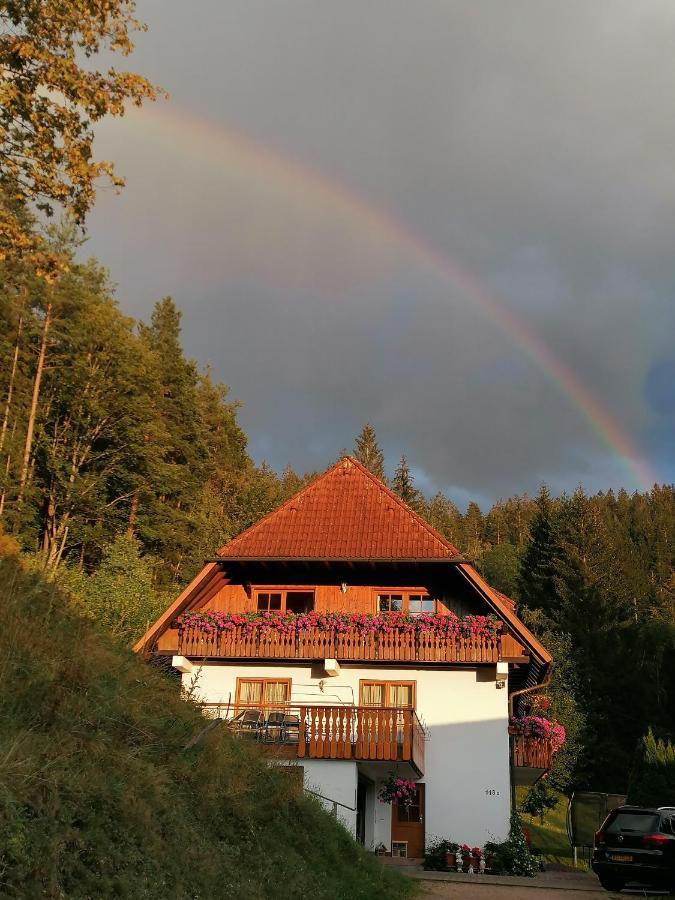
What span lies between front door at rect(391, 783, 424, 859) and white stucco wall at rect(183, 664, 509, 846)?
17 centimetres

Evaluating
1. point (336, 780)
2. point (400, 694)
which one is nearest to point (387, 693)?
point (400, 694)

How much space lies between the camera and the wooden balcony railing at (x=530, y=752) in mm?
23594

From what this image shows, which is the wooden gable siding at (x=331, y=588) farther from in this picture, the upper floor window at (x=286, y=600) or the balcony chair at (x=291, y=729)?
the balcony chair at (x=291, y=729)

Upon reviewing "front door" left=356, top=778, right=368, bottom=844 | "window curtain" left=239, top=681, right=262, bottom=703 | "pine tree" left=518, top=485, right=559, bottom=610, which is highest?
"pine tree" left=518, top=485, right=559, bottom=610

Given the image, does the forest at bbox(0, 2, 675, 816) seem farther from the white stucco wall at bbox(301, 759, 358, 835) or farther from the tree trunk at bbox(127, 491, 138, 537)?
the white stucco wall at bbox(301, 759, 358, 835)

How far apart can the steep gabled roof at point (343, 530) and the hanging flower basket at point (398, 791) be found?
5.85 meters

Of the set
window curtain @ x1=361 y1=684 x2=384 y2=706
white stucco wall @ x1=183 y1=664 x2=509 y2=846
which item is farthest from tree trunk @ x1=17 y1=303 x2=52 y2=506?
window curtain @ x1=361 y1=684 x2=384 y2=706

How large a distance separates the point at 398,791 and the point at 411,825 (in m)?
1.74

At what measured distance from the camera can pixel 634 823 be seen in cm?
1478

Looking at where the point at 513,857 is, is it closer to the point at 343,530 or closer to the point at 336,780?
the point at 336,780

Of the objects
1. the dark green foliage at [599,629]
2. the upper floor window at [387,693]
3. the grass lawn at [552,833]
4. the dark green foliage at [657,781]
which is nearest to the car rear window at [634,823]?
A: the upper floor window at [387,693]

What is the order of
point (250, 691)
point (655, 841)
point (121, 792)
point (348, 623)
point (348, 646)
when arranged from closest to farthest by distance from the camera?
point (121, 792) → point (655, 841) → point (348, 646) → point (348, 623) → point (250, 691)

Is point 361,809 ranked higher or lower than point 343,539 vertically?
lower

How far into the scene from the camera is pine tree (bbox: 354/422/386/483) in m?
74.1
